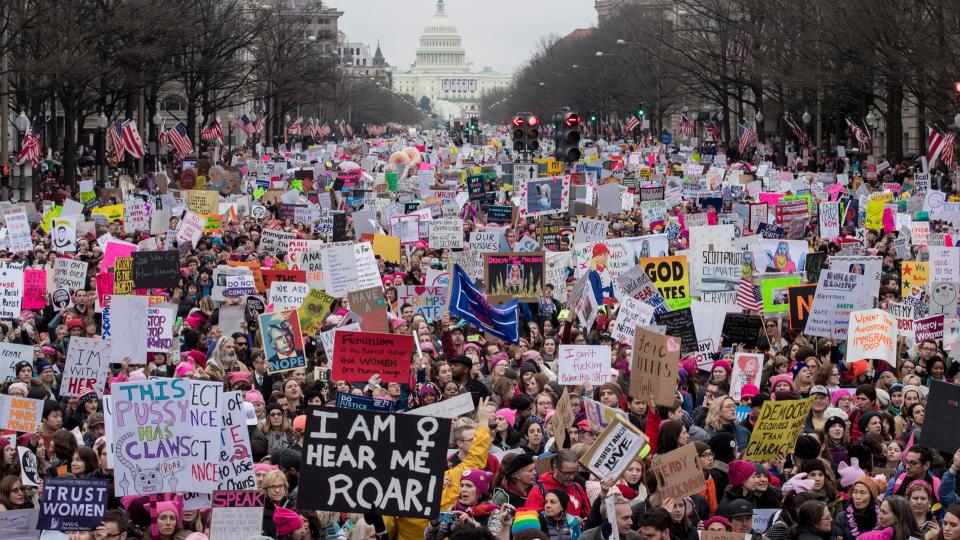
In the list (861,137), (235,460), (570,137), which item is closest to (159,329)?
(235,460)

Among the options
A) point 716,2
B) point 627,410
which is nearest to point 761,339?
point 627,410

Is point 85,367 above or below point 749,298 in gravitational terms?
below

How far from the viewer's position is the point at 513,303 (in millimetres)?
17266

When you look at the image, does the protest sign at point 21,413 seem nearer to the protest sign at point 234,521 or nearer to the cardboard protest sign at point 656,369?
the protest sign at point 234,521

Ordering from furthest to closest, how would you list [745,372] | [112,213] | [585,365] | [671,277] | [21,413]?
[112,213] < [671,277] < [745,372] < [585,365] < [21,413]

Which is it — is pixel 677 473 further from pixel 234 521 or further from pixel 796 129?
pixel 796 129

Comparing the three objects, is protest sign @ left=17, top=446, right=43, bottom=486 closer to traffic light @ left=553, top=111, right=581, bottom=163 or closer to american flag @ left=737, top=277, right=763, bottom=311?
american flag @ left=737, top=277, right=763, bottom=311

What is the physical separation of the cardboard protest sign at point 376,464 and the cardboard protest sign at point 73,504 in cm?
125

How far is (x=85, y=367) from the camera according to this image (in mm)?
14141

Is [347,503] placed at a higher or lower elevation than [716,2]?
lower

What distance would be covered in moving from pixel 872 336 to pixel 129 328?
6.34 metres

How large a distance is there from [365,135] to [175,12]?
110125 millimetres

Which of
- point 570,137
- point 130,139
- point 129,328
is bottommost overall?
point 129,328

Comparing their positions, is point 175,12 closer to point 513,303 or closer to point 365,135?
point 513,303
